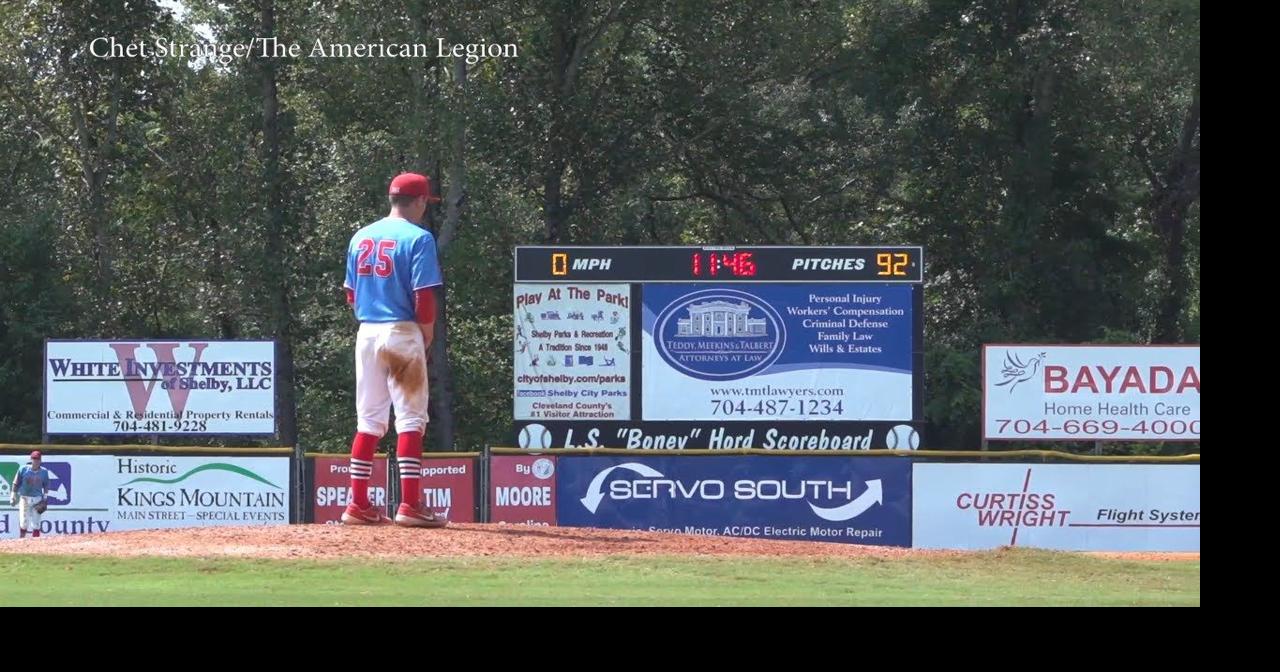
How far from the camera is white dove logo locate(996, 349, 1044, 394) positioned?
23.3m

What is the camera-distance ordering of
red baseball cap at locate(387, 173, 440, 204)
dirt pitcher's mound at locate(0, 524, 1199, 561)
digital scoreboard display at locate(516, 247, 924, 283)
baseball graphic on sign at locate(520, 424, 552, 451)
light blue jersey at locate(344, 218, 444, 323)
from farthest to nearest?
baseball graphic on sign at locate(520, 424, 552, 451), digital scoreboard display at locate(516, 247, 924, 283), red baseball cap at locate(387, 173, 440, 204), light blue jersey at locate(344, 218, 444, 323), dirt pitcher's mound at locate(0, 524, 1199, 561)

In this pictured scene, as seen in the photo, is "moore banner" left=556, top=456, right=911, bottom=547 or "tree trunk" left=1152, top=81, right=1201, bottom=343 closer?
"moore banner" left=556, top=456, right=911, bottom=547

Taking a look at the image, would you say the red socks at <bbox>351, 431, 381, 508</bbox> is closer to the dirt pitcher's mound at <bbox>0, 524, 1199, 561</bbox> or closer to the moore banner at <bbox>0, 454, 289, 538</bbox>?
the dirt pitcher's mound at <bbox>0, 524, 1199, 561</bbox>

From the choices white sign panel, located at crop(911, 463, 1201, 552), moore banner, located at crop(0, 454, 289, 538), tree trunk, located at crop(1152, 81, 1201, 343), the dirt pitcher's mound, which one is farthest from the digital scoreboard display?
tree trunk, located at crop(1152, 81, 1201, 343)

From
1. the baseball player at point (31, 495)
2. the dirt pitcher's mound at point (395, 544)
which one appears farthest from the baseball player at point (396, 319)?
the baseball player at point (31, 495)

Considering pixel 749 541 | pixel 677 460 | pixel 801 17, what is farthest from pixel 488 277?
pixel 749 541

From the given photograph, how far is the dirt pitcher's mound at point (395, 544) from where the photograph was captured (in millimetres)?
10156

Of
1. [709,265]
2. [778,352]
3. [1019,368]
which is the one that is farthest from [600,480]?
[1019,368]

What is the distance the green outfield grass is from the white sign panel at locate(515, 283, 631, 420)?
35.5 feet

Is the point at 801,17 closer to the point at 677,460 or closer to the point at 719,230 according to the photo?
the point at 719,230

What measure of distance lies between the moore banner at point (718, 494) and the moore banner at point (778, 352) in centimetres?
71

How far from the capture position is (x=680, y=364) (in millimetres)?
21734

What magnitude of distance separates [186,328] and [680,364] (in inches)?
639

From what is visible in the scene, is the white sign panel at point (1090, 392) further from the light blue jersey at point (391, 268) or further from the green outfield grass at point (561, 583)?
the light blue jersey at point (391, 268)
